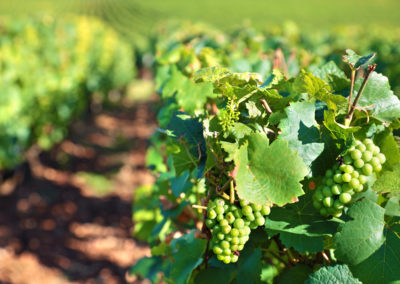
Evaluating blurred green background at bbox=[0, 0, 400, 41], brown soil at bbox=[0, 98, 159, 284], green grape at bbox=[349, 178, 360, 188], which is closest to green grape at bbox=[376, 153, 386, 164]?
green grape at bbox=[349, 178, 360, 188]

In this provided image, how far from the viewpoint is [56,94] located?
6602 millimetres

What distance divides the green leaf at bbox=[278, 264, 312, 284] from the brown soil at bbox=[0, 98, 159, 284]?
349 cm

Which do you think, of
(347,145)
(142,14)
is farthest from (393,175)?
(142,14)

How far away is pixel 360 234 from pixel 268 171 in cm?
27

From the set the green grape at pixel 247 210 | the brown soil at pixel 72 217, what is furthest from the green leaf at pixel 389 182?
the brown soil at pixel 72 217

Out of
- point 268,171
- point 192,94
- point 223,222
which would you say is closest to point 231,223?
point 223,222

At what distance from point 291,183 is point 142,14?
53.8m

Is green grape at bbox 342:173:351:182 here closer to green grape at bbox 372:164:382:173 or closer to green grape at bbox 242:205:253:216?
green grape at bbox 372:164:382:173

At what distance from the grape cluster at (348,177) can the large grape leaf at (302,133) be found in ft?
0.21

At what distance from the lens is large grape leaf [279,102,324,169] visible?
0.93m

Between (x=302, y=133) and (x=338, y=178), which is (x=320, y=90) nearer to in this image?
(x=302, y=133)

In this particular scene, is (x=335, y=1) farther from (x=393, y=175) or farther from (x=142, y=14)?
(x=393, y=175)

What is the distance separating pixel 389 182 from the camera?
94 centimetres

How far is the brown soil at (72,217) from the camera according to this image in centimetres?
421
